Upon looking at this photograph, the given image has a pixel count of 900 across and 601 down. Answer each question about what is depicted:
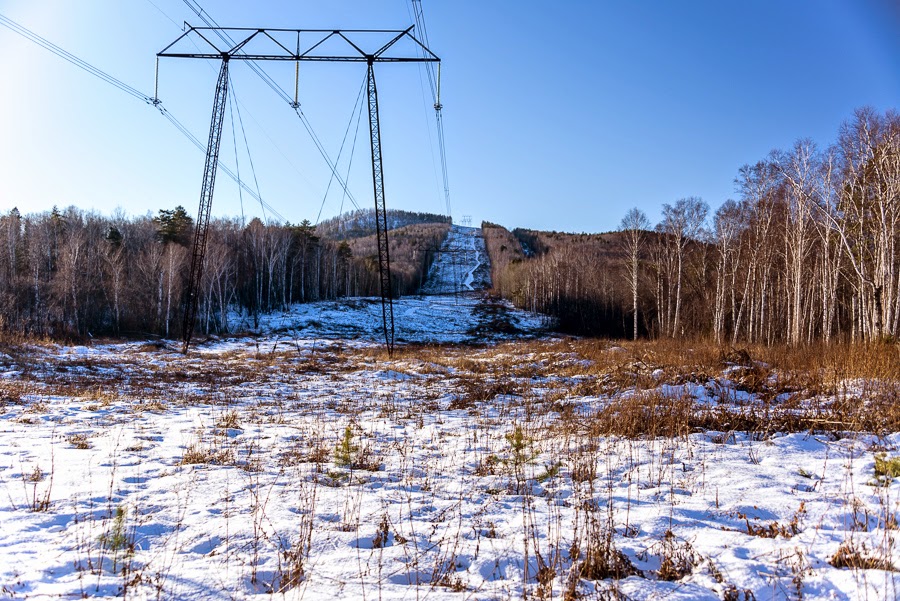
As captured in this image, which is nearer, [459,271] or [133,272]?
[133,272]

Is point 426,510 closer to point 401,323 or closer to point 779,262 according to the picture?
point 779,262

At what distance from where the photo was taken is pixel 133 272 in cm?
4347

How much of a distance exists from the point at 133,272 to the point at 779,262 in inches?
2211

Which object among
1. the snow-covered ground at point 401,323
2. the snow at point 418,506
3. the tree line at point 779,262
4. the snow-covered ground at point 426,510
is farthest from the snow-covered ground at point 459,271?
the snow-covered ground at point 426,510

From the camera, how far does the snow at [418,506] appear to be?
2.82 m

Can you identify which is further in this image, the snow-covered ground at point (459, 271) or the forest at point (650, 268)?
the snow-covered ground at point (459, 271)

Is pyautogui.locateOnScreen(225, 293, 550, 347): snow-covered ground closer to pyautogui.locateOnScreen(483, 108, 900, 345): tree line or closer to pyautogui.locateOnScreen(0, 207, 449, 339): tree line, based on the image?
pyautogui.locateOnScreen(0, 207, 449, 339): tree line

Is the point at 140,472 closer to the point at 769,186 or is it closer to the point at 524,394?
the point at 524,394

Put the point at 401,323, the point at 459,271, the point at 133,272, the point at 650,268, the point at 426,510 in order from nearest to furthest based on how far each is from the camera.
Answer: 1. the point at 426,510
2. the point at 133,272
3. the point at 650,268
4. the point at 401,323
5. the point at 459,271

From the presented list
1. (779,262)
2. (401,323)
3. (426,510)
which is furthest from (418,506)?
(401,323)

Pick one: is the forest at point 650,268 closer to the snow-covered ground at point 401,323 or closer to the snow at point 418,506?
the snow-covered ground at point 401,323

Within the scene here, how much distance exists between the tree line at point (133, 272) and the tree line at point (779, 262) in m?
38.1

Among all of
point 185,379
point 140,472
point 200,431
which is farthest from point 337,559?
point 185,379

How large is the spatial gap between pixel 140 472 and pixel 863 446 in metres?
8.39
